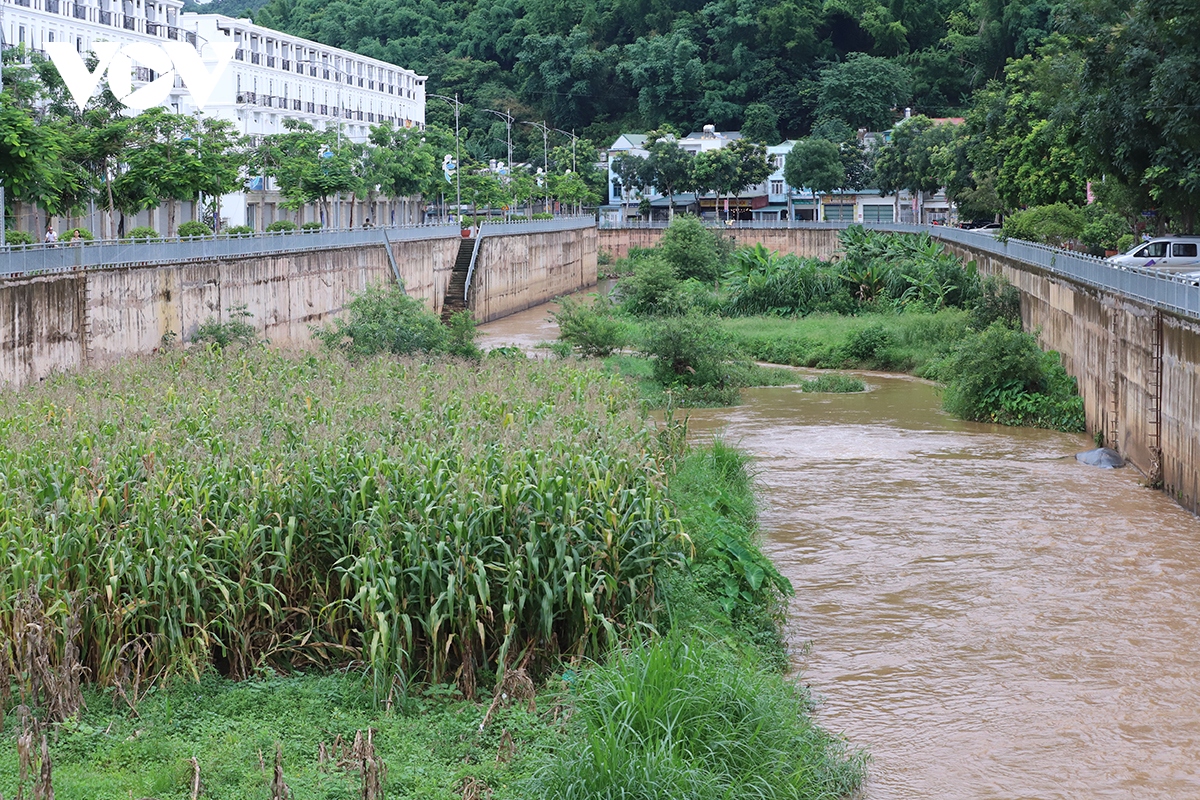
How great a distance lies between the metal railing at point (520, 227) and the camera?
201 ft

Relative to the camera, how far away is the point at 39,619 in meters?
11.3

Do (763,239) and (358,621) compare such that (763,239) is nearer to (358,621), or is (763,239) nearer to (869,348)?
(869,348)

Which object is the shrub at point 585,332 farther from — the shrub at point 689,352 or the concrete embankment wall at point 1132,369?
the concrete embankment wall at point 1132,369

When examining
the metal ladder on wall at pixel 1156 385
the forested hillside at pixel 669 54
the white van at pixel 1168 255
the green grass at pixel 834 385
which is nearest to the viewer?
the metal ladder on wall at pixel 1156 385

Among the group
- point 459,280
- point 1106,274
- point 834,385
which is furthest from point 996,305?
point 459,280

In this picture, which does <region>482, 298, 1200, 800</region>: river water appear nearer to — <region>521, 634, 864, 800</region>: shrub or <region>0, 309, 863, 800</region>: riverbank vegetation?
<region>521, 634, 864, 800</region>: shrub

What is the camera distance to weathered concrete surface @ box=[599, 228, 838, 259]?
89125 millimetres

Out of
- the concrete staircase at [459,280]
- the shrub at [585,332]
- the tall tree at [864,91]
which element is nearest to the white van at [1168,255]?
the shrub at [585,332]

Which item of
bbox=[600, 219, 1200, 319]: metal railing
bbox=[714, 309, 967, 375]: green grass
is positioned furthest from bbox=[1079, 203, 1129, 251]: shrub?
bbox=[714, 309, 967, 375]: green grass

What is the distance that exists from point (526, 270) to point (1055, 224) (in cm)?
3200

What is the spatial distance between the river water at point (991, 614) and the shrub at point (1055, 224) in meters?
17.6

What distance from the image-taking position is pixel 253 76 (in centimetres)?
8000

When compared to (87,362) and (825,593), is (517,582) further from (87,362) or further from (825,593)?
(87,362)

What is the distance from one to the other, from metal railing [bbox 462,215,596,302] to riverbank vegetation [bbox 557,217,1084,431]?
671cm
